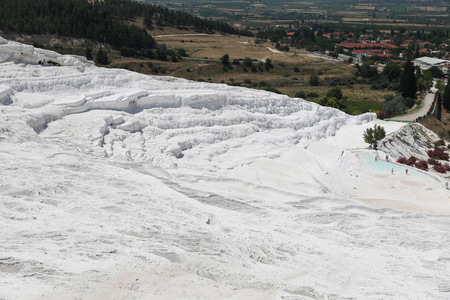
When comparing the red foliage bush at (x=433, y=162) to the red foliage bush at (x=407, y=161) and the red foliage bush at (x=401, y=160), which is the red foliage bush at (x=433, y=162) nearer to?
the red foliage bush at (x=407, y=161)

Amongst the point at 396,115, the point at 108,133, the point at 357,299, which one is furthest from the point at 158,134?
the point at 396,115

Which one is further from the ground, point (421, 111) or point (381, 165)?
point (381, 165)

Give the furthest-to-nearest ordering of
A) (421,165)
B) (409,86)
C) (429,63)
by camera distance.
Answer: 1. (429,63)
2. (409,86)
3. (421,165)

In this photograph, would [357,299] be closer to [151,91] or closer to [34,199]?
[34,199]

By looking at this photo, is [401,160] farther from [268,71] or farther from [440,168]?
[268,71]

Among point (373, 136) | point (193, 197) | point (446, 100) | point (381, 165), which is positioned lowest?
point (446, 100)

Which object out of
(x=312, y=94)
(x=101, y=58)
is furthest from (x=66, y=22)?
A: (x=312, y=94)

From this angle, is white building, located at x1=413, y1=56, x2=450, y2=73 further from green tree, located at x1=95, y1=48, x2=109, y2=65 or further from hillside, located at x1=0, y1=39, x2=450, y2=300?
hillside, located at x1=0, y1=39, x2=450, y2=300

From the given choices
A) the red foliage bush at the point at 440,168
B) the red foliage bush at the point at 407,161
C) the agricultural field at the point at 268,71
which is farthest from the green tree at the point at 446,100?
the red foliage bush at the point at 407,161
